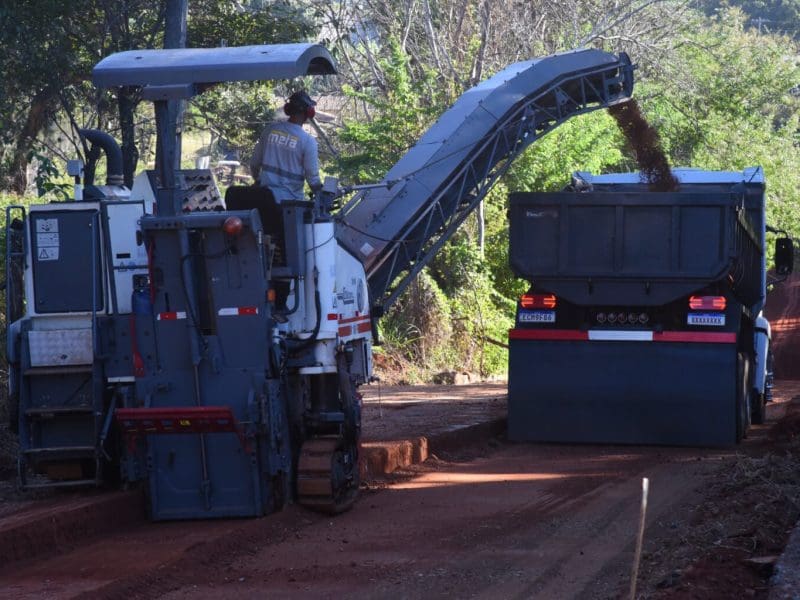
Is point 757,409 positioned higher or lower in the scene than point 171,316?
lower

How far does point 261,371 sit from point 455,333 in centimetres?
1622

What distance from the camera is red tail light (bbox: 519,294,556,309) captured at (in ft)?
44.7

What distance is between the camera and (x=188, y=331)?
358 inches

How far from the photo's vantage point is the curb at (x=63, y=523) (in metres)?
8.34

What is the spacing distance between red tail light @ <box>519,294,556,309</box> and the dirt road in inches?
108

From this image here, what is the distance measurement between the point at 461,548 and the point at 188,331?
260 cm

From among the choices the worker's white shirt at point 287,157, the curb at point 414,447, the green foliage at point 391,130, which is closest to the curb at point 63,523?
the curb at point 414,447

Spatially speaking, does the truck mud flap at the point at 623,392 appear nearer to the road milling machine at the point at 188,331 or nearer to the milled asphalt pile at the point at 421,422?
the milled asphalt pile at the point at 421,422

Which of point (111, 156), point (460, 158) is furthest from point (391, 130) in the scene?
point (111, 156)

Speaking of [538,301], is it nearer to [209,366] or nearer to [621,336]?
[621,336]

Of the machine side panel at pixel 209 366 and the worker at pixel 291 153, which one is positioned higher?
the worker at pixel 291 153

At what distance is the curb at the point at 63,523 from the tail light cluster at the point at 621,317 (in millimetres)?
6026

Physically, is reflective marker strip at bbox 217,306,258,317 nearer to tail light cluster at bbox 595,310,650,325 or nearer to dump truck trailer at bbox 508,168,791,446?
dump truck trailer at bbox 508,168,791,446

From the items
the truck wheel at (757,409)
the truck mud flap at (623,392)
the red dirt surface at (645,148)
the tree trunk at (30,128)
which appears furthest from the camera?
the tree trunk at (30,128)
